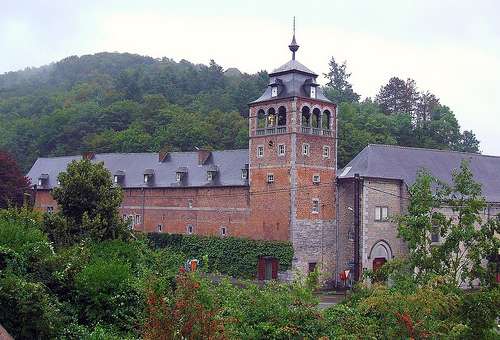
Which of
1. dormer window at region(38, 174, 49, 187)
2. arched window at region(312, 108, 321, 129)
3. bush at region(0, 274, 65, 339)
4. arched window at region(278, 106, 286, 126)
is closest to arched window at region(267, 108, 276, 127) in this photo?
arched window at region(278, 106, 286, 126)

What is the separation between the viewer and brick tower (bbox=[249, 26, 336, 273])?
135 ft

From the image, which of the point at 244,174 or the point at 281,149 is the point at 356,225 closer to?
the point at 281,149

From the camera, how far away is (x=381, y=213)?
41.4 m

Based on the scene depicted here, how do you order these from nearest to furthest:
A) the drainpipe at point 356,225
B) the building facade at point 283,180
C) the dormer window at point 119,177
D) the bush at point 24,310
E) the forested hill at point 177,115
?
the bush at point 24,310 < the drainpipe at point 356,225 < the building facade at point 283,180 < the dormer window at point 119,177 < the forested hill at point 177,115

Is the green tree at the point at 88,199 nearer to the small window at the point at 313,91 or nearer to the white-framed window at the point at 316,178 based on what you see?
the white-framed window at the point at 316,178

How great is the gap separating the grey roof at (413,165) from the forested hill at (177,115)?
62.7 ft

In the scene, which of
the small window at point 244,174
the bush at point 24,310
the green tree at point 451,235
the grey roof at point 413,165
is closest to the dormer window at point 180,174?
the small window at point 244,174

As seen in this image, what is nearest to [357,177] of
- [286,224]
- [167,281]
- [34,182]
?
[286,224]

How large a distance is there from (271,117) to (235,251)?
924 centimetres

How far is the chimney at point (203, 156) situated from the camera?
1988 inches

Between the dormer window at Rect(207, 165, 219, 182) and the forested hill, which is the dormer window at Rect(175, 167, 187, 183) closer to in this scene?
the dormer window at Rect(207, 165, 219, 182)

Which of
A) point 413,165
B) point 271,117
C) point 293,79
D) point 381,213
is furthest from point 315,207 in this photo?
point 293,79

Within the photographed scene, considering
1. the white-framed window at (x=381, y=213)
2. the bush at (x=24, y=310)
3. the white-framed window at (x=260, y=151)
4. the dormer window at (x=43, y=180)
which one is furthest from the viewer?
the dormer window at (x=43, y=180)

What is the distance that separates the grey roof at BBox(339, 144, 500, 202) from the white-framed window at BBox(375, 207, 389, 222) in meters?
2.07
